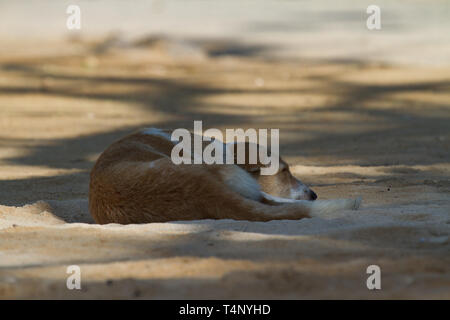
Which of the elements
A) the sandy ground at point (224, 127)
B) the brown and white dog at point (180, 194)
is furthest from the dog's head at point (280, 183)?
the sandy ground at point (224, 127)

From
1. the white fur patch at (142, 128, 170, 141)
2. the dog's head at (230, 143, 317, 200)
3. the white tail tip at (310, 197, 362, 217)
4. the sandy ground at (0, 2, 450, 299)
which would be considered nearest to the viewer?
the sandy ground at (0, 2, 450, 299)

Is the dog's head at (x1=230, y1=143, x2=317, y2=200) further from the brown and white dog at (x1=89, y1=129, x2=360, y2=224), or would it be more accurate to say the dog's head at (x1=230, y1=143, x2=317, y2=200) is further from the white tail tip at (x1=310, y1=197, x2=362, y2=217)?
the white tail tip at (x1=310, y1=197, x2=362, y2=217)

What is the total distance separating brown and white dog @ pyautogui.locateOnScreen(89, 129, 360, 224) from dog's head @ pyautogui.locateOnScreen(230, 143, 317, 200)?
20 millimetres

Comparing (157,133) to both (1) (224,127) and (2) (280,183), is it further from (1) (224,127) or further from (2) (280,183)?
(1) (224,127)

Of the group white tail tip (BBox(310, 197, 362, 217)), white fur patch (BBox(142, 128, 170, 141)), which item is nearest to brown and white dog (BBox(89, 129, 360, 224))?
white tail tip (BBox(310, 197, 362, 217))

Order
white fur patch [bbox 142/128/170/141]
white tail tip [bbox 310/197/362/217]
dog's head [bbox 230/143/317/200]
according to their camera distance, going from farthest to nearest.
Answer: white fur patch [bbox 142/128/170/141]
dog's head [bbox 230/143/317/200]
white tail tip [bbox 310/197/362/217]

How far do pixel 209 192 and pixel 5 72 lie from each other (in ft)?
32.8

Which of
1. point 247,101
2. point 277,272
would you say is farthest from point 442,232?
point 247,101

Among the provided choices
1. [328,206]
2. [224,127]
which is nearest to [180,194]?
[328,206]

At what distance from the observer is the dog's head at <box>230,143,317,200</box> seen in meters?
4.96

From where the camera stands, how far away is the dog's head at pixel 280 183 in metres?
4.96

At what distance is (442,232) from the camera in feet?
12.8

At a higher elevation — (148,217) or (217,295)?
(148,217)
